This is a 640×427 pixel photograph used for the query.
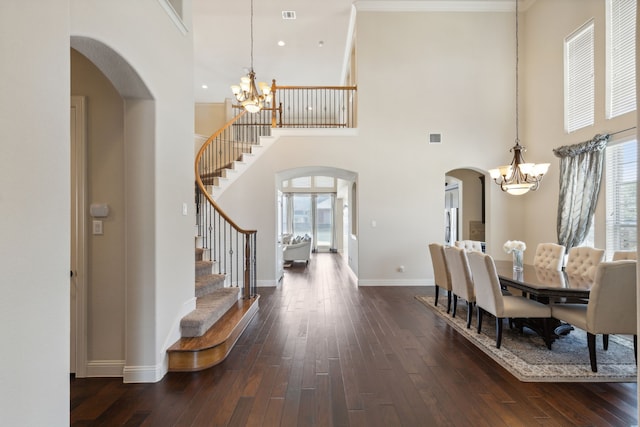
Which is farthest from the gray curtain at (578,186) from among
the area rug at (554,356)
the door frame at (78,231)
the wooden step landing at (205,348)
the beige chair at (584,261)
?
the door frame at (78,231)

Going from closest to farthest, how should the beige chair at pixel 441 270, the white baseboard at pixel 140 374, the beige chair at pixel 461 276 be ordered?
1. the white baseboard at pixel 140 374
2. the beige chair at pixel 461 276
3. the beige chair at pixel 441 270

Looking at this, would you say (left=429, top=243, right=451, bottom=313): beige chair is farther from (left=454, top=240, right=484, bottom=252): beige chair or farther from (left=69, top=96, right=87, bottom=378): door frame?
(left=69, top=96, right=87, bottom=378): door frame

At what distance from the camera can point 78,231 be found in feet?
8.41

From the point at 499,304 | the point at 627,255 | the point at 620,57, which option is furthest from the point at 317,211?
the point at 627,255

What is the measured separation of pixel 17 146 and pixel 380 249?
18.6 ft

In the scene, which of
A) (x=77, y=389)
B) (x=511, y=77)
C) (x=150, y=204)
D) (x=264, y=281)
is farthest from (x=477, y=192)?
(x=77, y=389)

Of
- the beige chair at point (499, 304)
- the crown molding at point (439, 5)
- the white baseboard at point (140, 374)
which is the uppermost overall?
the crown molding at point (439, 5)

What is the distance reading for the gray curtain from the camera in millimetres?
4484

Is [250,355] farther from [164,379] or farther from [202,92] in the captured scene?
[202,92]

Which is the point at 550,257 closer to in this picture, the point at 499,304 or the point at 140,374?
the point at 499,304

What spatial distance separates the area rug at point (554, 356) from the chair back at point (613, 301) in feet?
1.26

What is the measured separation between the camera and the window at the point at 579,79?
4.78 meters

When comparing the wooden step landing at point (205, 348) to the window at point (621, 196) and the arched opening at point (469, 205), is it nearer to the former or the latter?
the window at point (621, 196)

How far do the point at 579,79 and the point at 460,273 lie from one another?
411 cm
